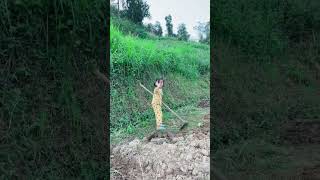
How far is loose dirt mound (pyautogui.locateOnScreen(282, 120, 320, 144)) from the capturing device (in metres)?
5.57

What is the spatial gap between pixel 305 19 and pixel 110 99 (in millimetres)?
2384

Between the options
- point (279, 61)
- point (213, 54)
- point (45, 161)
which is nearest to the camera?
point (45, 161)

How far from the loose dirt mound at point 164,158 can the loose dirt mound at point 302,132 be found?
1.19 m

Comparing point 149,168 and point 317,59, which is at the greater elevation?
point 317,59

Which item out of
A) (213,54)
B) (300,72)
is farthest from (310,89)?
(213,54)

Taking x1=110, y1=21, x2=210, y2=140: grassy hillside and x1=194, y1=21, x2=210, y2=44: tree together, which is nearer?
x1=110, y1=21, x2=210, y2=140: grassy hillside

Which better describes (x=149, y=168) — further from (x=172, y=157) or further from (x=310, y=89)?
(x=310, y=89)

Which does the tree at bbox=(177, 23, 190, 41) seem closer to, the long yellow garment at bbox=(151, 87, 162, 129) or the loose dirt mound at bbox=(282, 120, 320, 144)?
the long yellow garment at bbox=(151, 87, 162, 129)

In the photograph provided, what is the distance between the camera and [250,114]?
5.52 metres

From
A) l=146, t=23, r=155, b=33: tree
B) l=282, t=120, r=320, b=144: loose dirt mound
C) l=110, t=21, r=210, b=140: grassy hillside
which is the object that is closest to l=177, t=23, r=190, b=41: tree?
l=110, t=21, r=210, b=140: grassy hillside

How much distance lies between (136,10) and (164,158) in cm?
105

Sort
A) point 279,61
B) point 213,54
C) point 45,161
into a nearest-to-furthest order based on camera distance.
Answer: point 45,161
point 213,54
point 279,61

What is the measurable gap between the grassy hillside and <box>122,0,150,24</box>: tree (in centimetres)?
11

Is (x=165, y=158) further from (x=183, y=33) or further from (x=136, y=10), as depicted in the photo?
(x=136, y=10)
